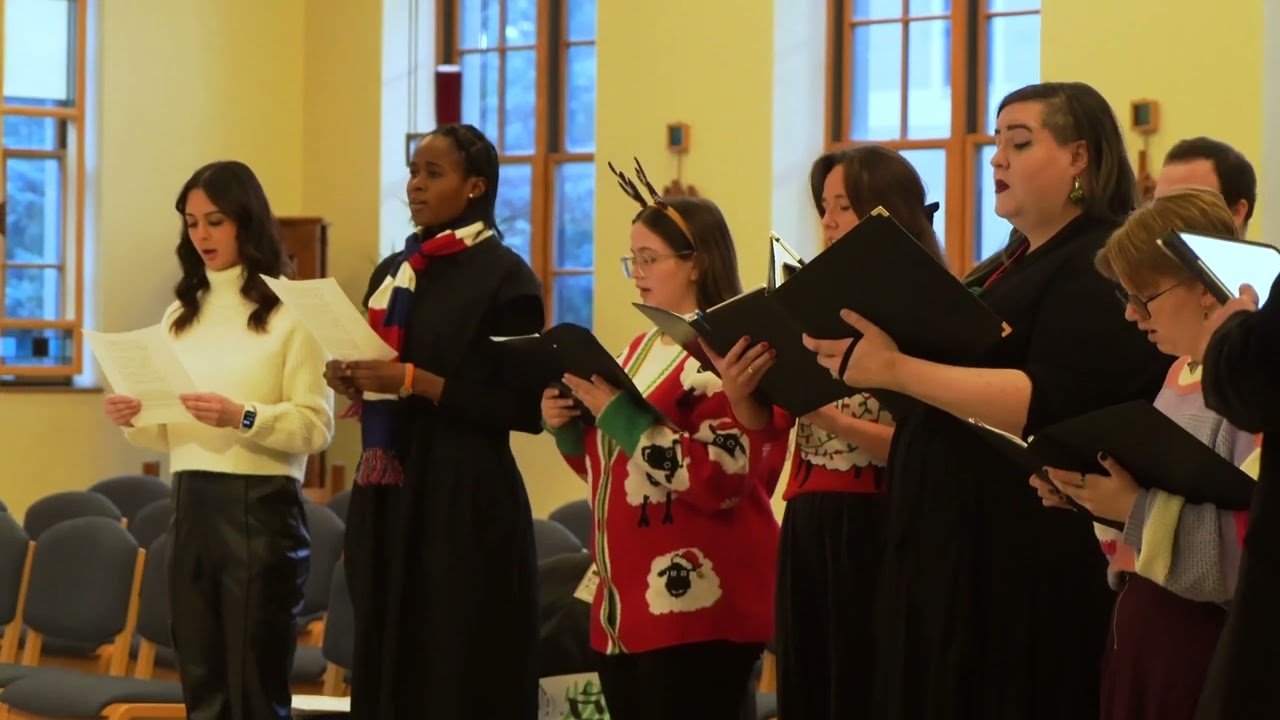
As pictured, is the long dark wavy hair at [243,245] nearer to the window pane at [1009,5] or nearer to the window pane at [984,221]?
the window pane at [984,221]

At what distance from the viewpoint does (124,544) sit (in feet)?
17.9

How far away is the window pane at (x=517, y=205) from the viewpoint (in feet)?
31.9

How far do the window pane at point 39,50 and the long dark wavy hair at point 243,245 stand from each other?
5813 mm

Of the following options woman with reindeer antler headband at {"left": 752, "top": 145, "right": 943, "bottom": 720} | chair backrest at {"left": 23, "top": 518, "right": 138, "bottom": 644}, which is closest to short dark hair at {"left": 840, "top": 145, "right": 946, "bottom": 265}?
woman with reindeer antler headband at {"left": 752, "top": 145, "right": 943, "bottom": 720}

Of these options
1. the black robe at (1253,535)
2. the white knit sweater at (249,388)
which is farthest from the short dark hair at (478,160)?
the black robe at (1253,535)

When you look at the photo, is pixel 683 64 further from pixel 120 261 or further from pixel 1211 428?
pixel 1211 428

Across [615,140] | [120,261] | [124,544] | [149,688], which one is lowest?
[149,688]

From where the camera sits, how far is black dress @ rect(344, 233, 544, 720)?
3.63m

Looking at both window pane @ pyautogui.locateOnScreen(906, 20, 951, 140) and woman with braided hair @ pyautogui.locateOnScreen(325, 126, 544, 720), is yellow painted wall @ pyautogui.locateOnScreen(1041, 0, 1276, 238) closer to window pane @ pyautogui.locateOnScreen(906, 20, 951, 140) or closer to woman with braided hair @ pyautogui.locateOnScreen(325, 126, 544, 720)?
window pane @ pyautogui.locateOnScreen(906, 20, 951, 140)

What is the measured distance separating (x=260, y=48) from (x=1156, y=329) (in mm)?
8600

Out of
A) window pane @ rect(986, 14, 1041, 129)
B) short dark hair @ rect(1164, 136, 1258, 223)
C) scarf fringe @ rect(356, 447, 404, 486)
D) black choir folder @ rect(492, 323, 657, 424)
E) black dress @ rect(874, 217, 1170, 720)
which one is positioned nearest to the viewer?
black dress @ rect(874, 217, 1170, 720)

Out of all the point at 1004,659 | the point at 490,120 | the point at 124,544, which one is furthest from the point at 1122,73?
the point at 1004,659

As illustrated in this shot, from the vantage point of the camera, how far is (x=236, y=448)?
4.02 m

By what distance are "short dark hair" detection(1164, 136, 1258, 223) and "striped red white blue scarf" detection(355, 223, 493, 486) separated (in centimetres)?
151
